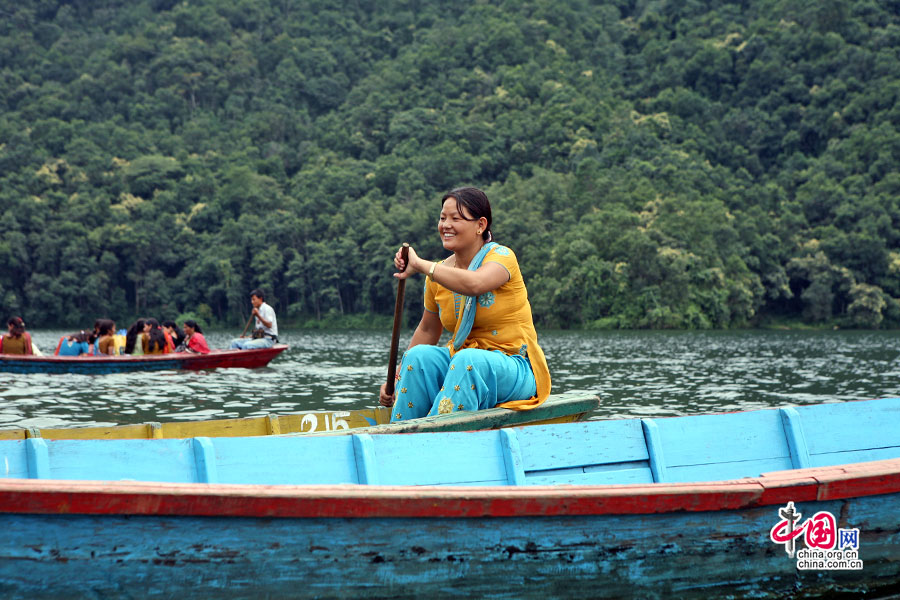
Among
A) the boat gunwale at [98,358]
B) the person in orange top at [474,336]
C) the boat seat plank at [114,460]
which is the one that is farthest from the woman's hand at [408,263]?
the boat gunwale at [98,358]

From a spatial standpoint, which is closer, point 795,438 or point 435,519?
point 435,519

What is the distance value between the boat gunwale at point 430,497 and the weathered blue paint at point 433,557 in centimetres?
5

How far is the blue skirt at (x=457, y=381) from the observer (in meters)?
4.71

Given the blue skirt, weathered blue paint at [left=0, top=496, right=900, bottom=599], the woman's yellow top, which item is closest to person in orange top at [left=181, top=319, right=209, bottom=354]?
the blue skirt

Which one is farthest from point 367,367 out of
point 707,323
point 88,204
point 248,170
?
point 248,170

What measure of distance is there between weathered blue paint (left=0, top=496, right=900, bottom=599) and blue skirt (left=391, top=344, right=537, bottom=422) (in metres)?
1.39

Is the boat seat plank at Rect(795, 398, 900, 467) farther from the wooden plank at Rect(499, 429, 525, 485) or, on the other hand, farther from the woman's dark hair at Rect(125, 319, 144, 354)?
the woman's dark hair at Rect(125, 319, 144, 354)

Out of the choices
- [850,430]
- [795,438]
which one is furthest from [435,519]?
[850,430]

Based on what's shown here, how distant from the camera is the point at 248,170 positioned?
68312 mm

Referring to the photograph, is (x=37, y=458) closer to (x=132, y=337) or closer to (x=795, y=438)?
(x=795, y=438)

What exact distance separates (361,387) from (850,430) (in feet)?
32.9

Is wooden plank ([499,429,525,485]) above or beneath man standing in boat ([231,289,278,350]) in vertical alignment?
beneath

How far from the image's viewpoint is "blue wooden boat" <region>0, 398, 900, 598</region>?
2.99 meters

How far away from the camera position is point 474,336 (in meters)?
4.91
